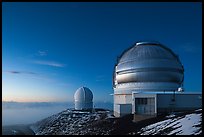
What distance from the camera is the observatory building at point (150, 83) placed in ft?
90.2

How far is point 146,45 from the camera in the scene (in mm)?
34219

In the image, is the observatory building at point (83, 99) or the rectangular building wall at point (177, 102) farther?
the observatory building at point (83, 99)

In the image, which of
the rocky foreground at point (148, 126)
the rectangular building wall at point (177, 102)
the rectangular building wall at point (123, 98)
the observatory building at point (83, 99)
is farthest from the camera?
the observatory building at point (83, 99)

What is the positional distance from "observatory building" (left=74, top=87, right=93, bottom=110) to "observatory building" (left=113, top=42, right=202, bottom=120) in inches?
571

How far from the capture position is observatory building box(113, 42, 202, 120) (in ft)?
90.2

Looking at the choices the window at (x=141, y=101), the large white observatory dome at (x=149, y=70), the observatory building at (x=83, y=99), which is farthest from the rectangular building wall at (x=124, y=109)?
the observatory building at (x=83, y=99)

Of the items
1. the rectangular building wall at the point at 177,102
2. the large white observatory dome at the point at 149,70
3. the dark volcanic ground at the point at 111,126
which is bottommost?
the dark volcanic ground at the point at 111,126

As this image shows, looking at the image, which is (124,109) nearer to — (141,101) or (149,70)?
(141,101)

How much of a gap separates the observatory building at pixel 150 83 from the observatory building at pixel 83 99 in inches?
571

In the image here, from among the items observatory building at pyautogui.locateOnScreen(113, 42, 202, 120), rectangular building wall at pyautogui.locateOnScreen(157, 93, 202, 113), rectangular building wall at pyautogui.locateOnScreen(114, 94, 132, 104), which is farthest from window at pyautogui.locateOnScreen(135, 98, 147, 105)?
rectangular building wall at pyautogui.locateOnScreen(114, 94, 132, 104)

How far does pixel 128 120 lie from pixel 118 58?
41.2 ft

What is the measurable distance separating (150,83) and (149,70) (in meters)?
1.59

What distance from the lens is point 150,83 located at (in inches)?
1219

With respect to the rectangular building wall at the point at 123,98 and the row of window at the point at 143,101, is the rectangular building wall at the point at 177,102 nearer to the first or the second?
the row of window at the point at 143,101
